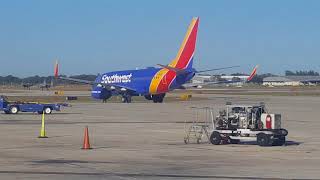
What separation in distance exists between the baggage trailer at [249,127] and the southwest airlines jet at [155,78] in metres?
52.7

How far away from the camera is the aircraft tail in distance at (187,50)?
84938 millimetres

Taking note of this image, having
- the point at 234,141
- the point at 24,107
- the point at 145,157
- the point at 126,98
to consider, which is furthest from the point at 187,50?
the point at 145,157

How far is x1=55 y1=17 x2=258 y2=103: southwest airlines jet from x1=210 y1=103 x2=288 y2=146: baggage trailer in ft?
173

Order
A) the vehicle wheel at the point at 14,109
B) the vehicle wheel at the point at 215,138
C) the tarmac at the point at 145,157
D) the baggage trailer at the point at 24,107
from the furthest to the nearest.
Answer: the vehicle wheel at the point at 14,109 < the baggage trailer at the point at 24,107 < the vehicle wheel at the point at 215,138 < the tarmac at the point at 145,157

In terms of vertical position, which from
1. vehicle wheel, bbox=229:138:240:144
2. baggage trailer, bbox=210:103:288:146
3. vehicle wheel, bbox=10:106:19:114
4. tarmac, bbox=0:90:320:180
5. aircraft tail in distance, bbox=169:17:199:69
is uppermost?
aircraft tail in distance, bbox=169:17:199:69

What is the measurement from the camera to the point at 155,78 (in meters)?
86.4

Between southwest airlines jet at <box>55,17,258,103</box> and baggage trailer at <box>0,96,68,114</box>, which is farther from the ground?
southwest airlines jet at <box>55,17,258,103</box>

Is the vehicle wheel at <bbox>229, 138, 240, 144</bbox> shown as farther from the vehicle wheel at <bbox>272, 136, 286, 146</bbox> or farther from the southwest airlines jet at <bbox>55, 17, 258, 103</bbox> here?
the southwest airlines jet at <bbox>55, 17, 258, 103</bbox>

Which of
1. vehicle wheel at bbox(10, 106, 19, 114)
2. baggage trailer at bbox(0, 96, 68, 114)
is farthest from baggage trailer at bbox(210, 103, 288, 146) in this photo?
vehicle wheel at bbox(10, 106, 19, 114)

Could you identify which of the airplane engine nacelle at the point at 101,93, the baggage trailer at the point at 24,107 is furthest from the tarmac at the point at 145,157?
the airplane engine nacelle at the point at 101,93

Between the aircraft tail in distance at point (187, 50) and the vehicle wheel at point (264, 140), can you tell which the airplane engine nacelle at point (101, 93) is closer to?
the aircraft tail in distance at point (187, 50)

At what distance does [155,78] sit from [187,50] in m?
5.21

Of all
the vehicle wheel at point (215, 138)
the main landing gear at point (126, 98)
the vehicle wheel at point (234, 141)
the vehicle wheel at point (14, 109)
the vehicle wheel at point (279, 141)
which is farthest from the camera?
the main landing gear at point (126, 98)

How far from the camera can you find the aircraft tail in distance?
279 ft
